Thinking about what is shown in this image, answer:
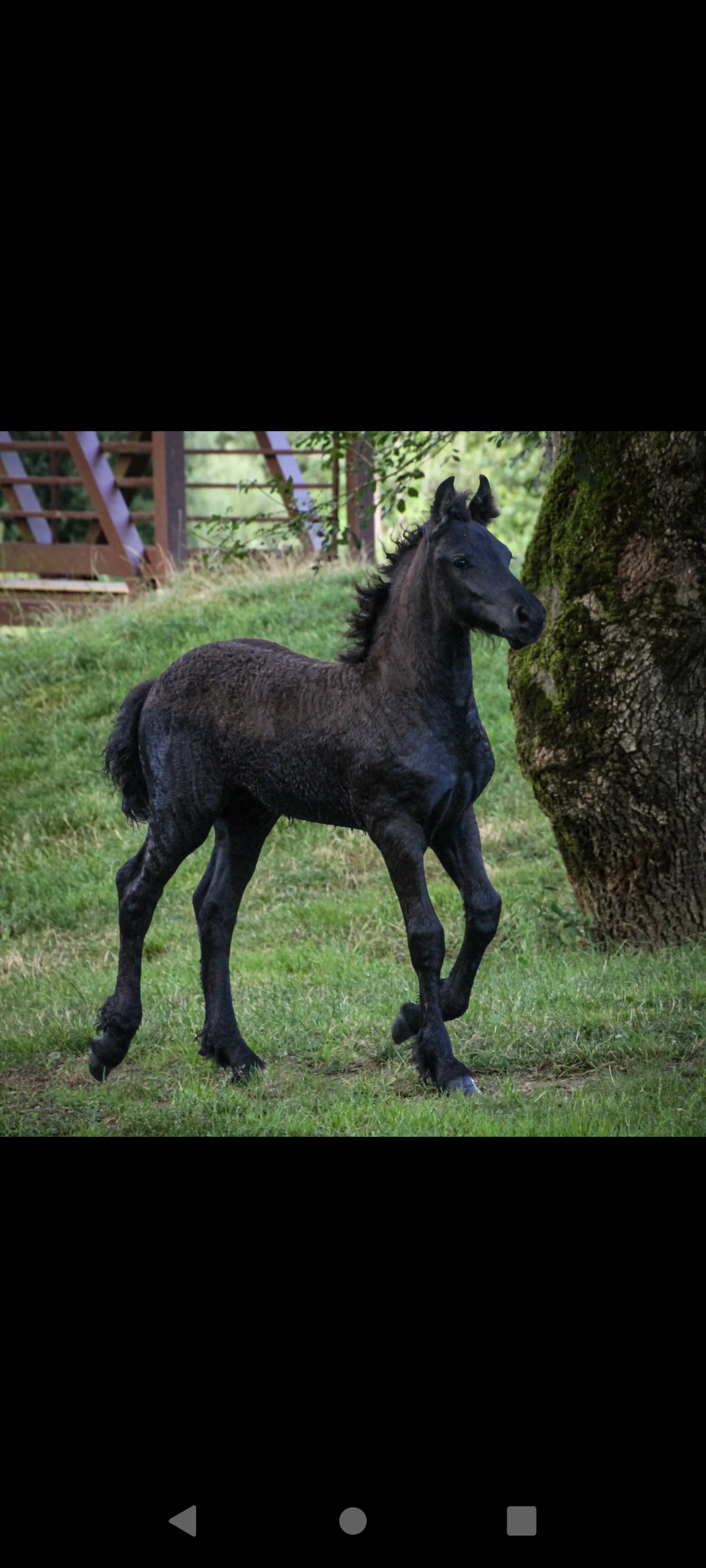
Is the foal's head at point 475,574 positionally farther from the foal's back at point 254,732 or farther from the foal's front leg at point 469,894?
the foal's front leg at point 469,894

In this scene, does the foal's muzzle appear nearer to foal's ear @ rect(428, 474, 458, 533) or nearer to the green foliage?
foal's ear @ rect(428, 474, 458, 533)

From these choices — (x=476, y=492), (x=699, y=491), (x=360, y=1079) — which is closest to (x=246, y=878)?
(x=360, y=1079)

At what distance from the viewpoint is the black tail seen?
545cm

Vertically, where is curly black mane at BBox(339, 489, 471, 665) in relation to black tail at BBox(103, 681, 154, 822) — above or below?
above

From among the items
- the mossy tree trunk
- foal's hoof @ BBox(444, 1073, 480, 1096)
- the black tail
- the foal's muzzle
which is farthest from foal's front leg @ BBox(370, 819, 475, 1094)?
the mossy tree trunk

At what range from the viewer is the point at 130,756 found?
18.0 feet

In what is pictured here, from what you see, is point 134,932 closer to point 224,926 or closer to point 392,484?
point 224,926

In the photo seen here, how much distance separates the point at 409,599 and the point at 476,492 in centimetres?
41

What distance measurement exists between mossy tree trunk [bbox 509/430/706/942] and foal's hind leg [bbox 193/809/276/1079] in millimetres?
1929

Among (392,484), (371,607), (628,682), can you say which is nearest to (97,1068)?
(371,607)

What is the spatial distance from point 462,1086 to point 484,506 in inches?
72.3

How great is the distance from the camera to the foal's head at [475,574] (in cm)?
431
